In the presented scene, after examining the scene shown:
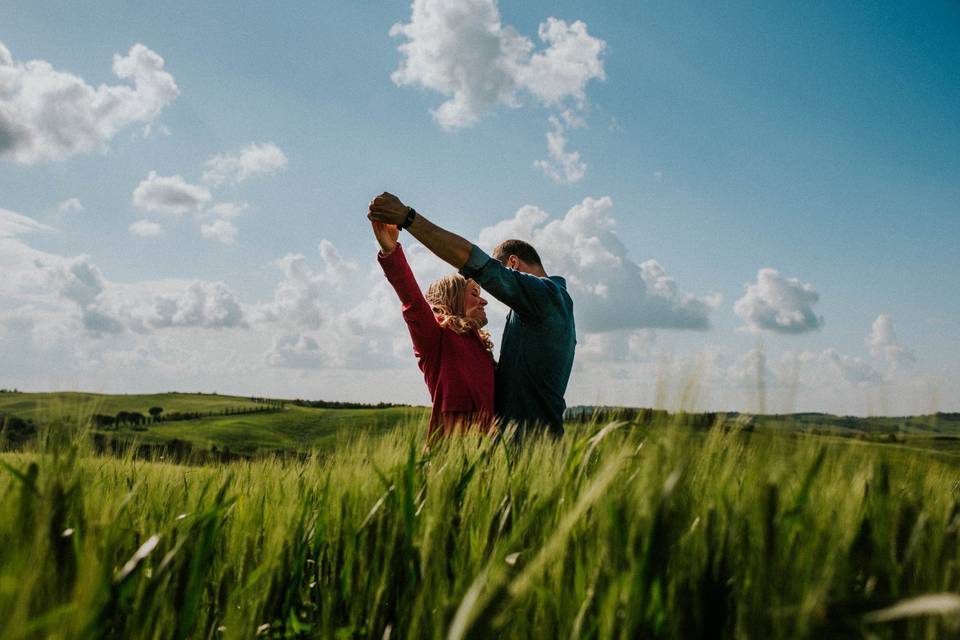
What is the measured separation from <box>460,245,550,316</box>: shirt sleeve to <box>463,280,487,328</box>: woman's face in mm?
420

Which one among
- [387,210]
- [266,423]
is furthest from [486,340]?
[266,423]

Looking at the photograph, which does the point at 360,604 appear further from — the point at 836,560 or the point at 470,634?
the point at 836,560

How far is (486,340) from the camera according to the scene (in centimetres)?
464

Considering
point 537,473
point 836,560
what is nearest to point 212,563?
point 537,473

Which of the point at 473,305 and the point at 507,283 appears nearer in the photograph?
the point at 507,283

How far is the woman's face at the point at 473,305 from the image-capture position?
462 cm

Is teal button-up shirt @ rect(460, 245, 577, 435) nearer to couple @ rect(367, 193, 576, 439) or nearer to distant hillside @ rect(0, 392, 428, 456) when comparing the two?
couple @ rect(367, 193, 576, 439)

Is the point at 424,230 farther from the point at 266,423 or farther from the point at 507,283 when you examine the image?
the point at 266,423

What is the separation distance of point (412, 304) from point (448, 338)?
42 cm

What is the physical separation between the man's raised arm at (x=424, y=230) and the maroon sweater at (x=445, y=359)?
15.2 inches

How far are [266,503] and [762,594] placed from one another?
156 cm

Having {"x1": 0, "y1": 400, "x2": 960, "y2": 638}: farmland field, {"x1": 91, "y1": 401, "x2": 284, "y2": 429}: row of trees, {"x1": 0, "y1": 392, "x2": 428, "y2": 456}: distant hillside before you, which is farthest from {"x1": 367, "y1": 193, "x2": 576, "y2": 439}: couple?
{"x1": 91, "y1": 401, "x2": 284, "y2": 429}: row of trees

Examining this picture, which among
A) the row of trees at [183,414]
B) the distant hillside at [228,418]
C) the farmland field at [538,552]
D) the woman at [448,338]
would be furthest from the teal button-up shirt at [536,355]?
the row of trees at [183,414]

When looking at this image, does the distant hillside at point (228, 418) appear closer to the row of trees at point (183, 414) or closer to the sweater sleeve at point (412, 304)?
the row of trees at point (183, 414)
